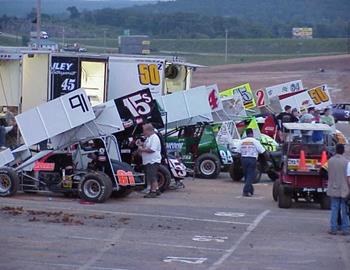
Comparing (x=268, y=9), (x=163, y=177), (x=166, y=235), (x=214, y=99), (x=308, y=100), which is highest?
(x=268, y=9)

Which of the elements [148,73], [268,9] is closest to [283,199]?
[148,73]

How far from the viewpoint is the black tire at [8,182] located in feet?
64.6

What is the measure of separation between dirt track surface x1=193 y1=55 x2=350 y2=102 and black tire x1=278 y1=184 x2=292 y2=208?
4253 centimetres

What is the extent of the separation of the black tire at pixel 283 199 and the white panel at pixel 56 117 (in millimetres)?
4018

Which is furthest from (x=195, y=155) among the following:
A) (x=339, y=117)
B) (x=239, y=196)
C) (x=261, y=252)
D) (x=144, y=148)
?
(x=339, y=117)

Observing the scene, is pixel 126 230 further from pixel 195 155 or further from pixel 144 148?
pixel 195 155

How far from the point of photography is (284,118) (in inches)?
1198

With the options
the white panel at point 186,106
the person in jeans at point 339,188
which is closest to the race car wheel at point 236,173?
the white panel at point 186,106

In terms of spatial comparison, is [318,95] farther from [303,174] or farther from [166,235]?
[166,235]

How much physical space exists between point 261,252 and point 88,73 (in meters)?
17.3

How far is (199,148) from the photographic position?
86.5ft

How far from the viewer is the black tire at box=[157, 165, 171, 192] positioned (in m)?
21.8

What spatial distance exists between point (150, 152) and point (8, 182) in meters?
2.96

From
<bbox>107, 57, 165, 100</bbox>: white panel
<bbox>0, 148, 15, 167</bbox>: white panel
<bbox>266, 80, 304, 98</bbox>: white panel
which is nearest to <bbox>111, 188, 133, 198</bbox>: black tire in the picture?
<bbox>0, 148, 15, 167</bbox>: white panel
